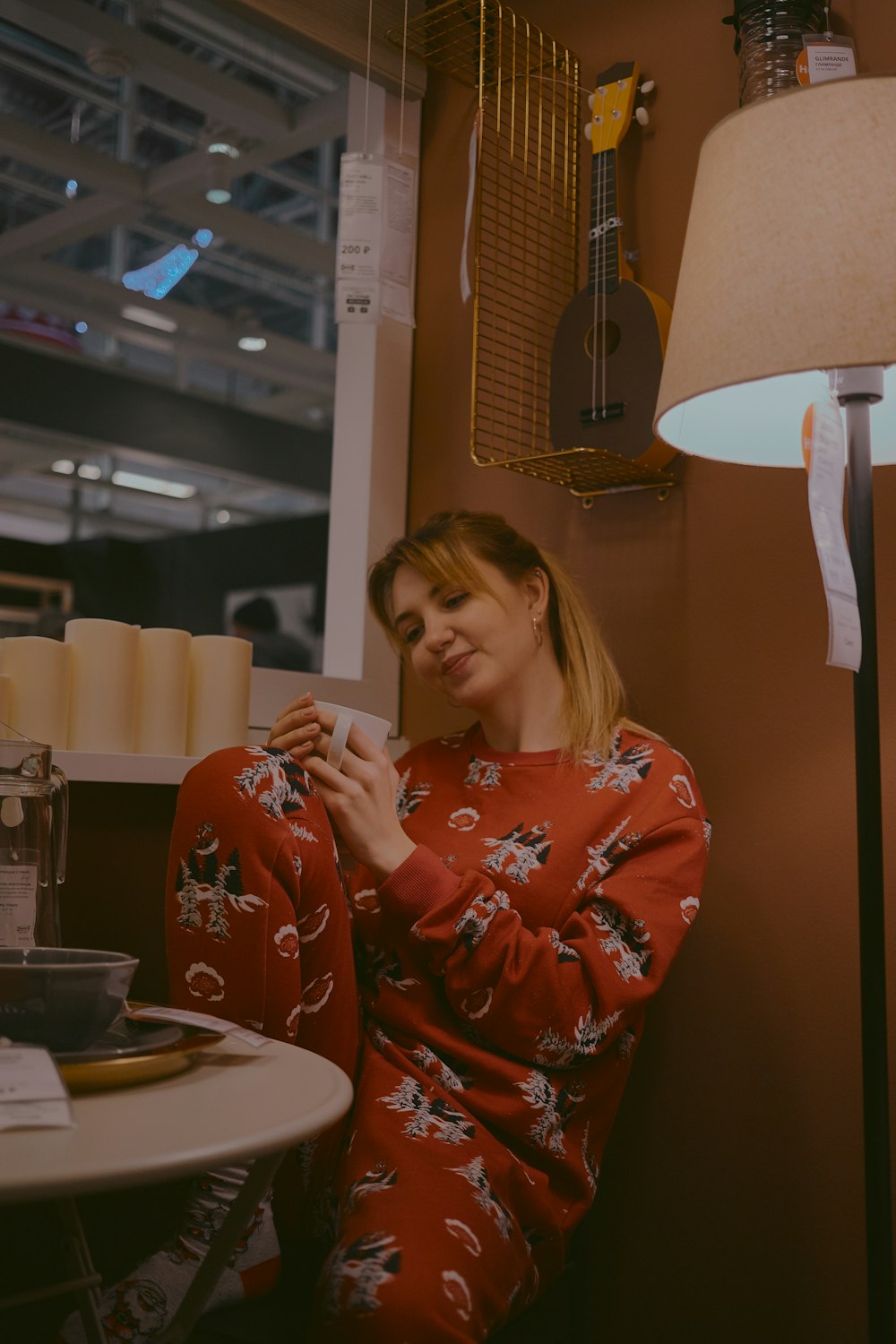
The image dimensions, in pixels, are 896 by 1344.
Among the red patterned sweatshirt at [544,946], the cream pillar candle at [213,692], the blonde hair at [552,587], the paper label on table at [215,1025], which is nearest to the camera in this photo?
the paper label on table at [215,1025]

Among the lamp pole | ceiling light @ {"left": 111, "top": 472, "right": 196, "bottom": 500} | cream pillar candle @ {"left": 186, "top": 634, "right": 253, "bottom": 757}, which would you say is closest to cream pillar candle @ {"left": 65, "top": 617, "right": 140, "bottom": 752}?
cream pillar candle @ {"left": 186, "top": 634, "right": 253, "bottom": 757}

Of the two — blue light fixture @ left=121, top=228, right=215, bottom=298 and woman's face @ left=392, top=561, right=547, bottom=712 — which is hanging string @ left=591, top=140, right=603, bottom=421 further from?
blue light fixture @ left=121, top=228, right=215, bottom=298

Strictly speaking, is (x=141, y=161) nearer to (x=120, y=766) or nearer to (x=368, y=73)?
(x=368, y=73)

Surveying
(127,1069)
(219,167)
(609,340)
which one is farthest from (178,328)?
(127,1069)

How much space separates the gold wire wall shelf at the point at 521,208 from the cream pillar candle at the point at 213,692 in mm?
566

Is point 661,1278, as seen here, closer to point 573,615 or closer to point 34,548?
point 573,615

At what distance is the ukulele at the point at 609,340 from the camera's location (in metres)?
1.69

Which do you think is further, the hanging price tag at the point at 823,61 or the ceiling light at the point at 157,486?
the ceiling light at the point at 157,486

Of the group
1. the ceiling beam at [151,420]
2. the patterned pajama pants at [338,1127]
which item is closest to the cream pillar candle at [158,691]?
the patterned pajama pants at [338,1127]

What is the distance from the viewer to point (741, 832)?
1.66m

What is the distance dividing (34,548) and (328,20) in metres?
1.93

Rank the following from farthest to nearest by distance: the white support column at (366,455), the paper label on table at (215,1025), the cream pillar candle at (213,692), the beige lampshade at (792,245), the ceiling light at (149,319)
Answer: the ceiling light at (149,319), the white support column at (366,455), the cream pillar candle at (213,692), the beige lampshade at (792,245), the paper label on table at (215,1025)

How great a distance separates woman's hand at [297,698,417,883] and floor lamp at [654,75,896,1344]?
0.52 meters

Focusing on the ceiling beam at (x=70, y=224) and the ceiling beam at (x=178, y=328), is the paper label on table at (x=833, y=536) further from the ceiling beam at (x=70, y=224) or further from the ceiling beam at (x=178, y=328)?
the ceiling beam at (x=178, y=328)
